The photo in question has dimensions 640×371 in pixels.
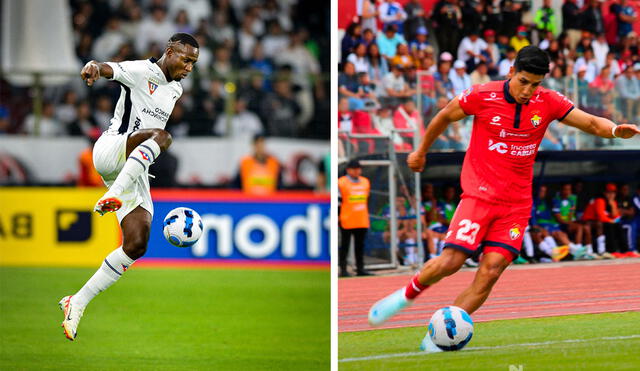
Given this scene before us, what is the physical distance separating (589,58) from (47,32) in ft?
16.4

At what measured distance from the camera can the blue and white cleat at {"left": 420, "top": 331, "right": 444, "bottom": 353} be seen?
543 cm

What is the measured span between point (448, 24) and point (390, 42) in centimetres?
44

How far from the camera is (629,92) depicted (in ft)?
24.2

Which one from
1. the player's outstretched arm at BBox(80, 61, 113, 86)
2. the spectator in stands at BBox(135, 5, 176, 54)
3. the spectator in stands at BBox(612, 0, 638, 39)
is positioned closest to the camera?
the player's outstretched arm at BBox(80, 61, 113, 86)

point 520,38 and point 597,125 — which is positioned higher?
point 520,38

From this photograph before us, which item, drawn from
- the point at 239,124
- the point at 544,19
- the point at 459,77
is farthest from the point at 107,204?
the point at 239,124

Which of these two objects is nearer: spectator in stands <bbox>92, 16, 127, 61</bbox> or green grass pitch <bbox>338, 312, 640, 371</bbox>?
green grass pitch <bbox>338, 312, 640, 371</bbox>

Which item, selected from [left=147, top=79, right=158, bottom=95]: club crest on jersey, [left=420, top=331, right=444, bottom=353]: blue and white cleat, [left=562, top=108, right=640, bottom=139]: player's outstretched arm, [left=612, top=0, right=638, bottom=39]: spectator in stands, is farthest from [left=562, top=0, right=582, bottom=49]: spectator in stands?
[left=147, top=79, right=158, bottom=95]: club crest on jersey

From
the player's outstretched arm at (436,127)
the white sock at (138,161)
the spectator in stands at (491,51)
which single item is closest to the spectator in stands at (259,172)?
the spectator in stands at (491,51)

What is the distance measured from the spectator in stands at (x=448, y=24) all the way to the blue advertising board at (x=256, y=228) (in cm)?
488

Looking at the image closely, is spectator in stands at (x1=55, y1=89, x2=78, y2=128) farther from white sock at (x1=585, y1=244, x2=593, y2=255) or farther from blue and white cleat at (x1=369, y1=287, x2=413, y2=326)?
blue and white cleat at (x1=369, y1=287, x2=413, y2=326)

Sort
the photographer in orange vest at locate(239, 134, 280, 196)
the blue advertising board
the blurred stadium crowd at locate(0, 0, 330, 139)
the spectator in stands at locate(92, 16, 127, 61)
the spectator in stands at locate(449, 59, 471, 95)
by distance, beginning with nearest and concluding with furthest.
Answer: the spectator in stands at locate(449, 59, 471, 95), the blue advertising board, the blurred stadium crowd at locate(0, 0, 330, 139), the spectator in stands at locate(92, 16, 127, 61), the photographer in orange vest at locate(239, 134, 280, 196)

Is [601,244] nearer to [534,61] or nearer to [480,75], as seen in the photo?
[480,75]

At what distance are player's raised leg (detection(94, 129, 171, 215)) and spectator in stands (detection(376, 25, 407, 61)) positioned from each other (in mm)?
2819
